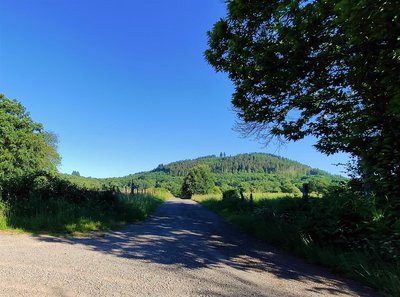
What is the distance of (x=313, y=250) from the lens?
22.6ft

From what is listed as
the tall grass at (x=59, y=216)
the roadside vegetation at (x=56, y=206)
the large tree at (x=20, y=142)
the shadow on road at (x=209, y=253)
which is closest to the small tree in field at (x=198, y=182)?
the large tree at (x=20, y=142)

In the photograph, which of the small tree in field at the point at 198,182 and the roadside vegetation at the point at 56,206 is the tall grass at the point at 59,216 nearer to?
the roadside vegetation at the point at 56,206

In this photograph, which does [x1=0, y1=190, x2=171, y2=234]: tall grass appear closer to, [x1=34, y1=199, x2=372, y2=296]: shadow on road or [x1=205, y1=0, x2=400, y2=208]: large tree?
[x1=34, y1=199, x2=372, y2=296]: shadow on road

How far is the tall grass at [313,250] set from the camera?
4.92 meters

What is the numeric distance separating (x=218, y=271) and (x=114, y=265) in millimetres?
1886

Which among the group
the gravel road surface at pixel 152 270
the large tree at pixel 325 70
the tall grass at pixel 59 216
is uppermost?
the large tree at pixel 325 70

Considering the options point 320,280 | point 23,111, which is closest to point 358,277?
point 320,280

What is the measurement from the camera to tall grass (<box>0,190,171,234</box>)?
977cm

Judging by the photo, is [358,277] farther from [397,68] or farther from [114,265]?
[114,265]

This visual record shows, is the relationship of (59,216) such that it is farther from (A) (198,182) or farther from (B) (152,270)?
(A) (198,182)

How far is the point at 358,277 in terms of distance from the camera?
5.41 m

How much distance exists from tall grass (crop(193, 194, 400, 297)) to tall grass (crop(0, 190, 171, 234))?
5344 mm

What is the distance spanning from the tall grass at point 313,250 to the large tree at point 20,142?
2771cm

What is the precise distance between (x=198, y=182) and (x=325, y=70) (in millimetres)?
88451
